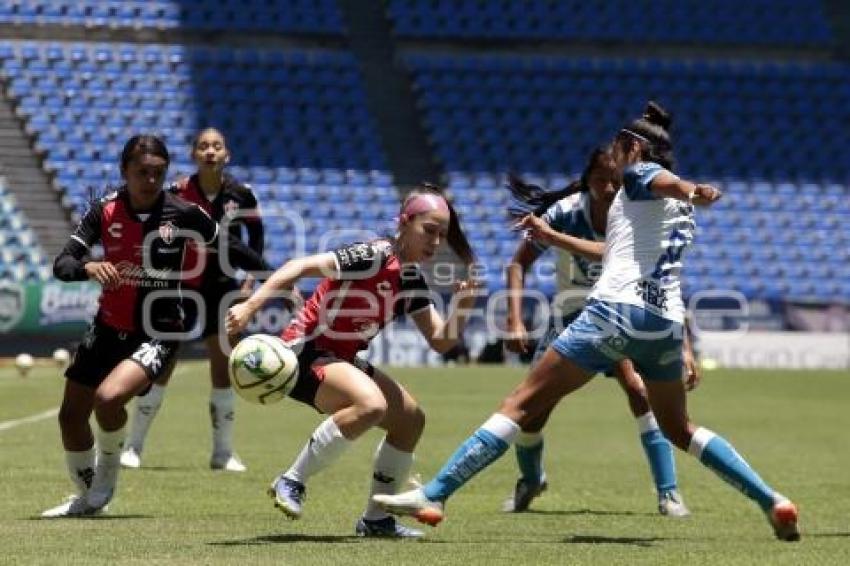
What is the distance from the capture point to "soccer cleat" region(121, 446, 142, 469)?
14094 mm

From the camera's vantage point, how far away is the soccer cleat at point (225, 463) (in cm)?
1409

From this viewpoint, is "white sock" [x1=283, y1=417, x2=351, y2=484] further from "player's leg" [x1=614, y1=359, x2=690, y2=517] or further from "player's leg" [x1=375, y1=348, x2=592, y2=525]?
"player's leg" [x1=614, y1=359, x2=690, y2=517]

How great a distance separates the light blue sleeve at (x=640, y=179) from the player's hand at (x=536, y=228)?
25.3 inches

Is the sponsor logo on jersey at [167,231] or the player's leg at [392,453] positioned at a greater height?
the sponsor logo on jersey at [167,231]

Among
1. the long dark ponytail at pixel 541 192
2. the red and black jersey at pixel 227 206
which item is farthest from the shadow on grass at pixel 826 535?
the red and black jersey at pixel 227 206

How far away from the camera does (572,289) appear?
39.0 ft

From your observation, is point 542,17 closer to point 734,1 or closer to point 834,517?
point 734,1

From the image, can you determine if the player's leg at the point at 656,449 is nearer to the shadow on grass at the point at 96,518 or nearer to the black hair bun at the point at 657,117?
the black hair bun at the point at 657,117

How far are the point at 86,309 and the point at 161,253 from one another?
21888mm

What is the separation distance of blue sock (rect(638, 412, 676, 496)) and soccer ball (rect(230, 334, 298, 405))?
324 cm

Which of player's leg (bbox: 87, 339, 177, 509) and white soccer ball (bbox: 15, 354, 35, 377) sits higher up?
player's leg (bbox: 87, 339, 177, 509)

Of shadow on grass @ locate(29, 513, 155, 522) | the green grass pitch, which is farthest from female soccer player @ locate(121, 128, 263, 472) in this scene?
shadow on grass @ locate(29, 513, 155, 522)

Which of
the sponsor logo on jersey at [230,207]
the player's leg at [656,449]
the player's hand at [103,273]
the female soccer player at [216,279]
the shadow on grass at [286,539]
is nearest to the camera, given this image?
the shadow on grass at [286,539]

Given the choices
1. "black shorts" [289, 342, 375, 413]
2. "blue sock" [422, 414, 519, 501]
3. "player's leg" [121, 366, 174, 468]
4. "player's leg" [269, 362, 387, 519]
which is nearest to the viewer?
"blue sock" [422, 414, 519, 501]
